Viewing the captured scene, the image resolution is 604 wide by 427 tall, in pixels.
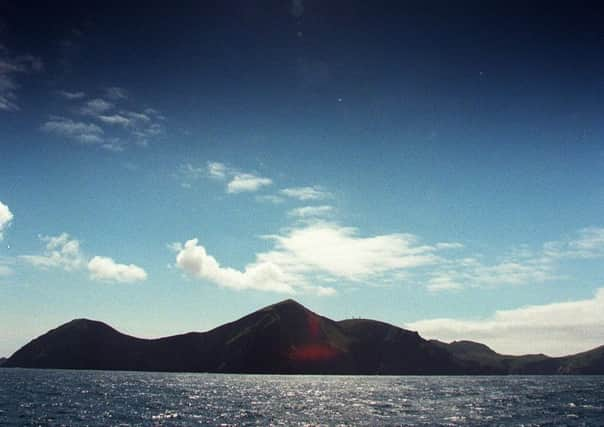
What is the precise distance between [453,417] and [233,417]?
98.5 ft

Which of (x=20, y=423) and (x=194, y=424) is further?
(x=194, y=424)

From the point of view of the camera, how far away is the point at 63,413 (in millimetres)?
60750

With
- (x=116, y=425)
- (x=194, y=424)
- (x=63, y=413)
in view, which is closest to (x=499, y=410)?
(x=194, y=424)

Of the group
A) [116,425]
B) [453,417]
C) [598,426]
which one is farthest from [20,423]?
[598,426]

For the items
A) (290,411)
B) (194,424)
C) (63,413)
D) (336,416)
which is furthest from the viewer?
(290,411)

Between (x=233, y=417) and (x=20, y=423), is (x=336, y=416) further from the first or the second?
(x=20, y=423)

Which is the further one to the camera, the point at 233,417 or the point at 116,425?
A: the point at 233,417

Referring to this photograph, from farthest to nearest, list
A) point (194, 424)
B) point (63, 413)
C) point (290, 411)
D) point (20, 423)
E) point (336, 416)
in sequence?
point (290, 411) → point (336, 416) → point (63, 413) → point (194, 424) → point (20, 423)

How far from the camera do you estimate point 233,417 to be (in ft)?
205

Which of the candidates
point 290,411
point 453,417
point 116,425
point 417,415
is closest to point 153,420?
point 116,425

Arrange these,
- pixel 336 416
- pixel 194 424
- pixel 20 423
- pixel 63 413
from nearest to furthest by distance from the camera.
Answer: pixel 20 423 < pixel 194 424 < pixel 63 413 < pixel 336 416

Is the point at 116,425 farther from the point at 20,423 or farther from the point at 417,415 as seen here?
the point at 417,415

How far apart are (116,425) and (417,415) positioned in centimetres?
3948

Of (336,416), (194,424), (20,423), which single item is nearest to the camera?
(20,423)
